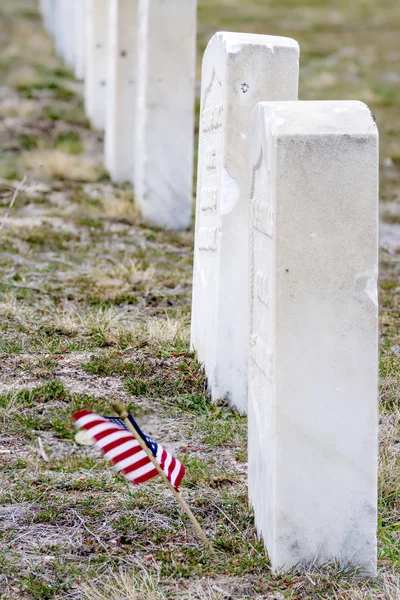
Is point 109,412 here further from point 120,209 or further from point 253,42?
point 120,209

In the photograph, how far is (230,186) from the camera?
5145mm

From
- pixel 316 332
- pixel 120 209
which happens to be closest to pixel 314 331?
pixel 316 332

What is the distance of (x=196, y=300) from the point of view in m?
5.73

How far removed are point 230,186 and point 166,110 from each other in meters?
5.03

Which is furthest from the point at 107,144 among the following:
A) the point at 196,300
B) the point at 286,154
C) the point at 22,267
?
the point at 286,154

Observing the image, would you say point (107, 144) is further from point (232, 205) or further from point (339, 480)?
point (339, 480)

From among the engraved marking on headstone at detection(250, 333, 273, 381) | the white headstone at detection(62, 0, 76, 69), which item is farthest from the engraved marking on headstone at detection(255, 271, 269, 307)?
the white headstone at detection(62, 0, 76, 69)

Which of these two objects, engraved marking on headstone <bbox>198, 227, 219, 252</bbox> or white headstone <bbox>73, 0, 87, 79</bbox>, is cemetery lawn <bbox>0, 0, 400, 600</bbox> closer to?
engraved marking on headstone <bbox>198, 227, 219, 252</bbox>

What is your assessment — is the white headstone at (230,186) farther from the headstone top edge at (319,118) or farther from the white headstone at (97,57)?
the white headstone at (97,57)

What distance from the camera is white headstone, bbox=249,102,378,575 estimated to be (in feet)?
10.9

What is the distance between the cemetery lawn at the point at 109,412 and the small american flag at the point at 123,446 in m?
0.09

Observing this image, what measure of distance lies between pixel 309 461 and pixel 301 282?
25.7 inches

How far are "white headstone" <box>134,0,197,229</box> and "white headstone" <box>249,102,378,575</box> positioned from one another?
6538 millimetres

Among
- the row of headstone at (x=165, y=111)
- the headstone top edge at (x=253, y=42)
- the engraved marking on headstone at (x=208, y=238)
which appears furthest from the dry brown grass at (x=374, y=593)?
the row of headstone at (x=165, y=111)
